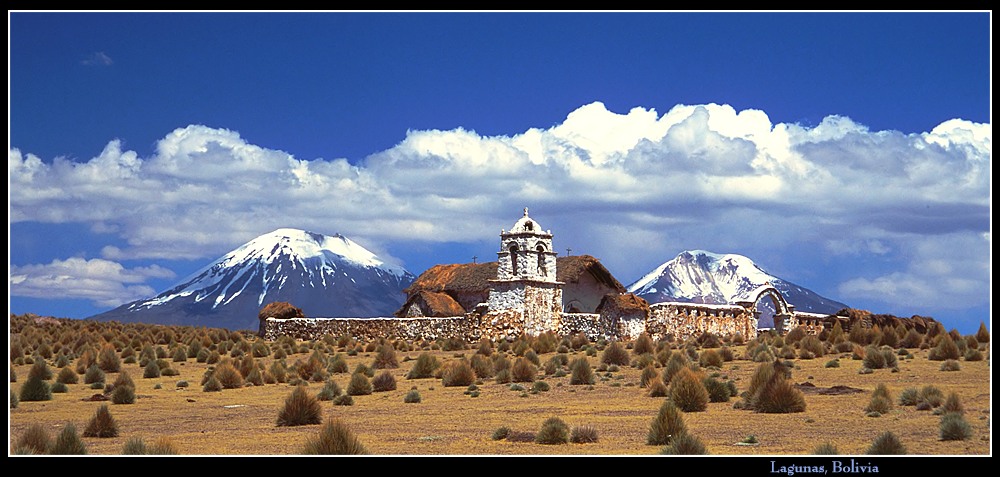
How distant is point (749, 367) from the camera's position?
25.5 meters

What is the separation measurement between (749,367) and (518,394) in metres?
6.61

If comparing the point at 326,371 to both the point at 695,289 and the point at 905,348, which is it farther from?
the point at 695,289

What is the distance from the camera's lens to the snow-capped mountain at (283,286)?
13062 centimetres

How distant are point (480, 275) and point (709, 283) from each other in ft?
111

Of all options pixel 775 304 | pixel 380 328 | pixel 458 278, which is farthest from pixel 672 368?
pixel 458 278

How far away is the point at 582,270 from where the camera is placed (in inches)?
1941

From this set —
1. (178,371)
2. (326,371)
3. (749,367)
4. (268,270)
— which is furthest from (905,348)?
(268,270)

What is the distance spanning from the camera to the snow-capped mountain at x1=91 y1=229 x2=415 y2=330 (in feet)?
429

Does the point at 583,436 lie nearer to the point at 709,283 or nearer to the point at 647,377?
the point at 647,377

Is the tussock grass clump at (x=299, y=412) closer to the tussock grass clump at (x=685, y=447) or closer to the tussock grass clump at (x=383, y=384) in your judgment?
the tussock grass clump at (x=383, y=384)

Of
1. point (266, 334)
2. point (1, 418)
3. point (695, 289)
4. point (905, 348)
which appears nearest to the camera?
point (1, 418)

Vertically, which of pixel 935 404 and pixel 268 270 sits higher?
pixel 268 270

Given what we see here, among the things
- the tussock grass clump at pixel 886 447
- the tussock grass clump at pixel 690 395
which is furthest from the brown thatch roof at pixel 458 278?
the tussock grass clump at pixel 886 447
